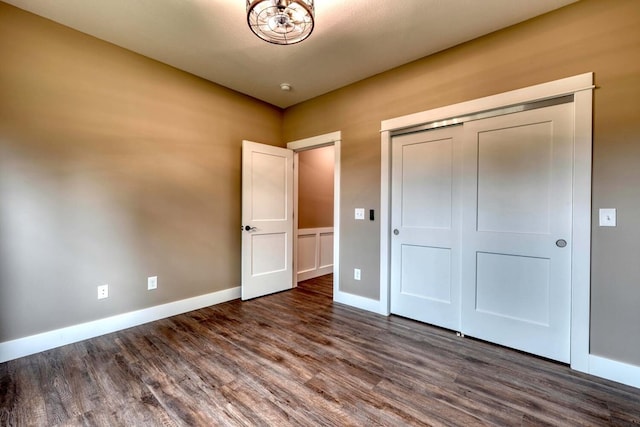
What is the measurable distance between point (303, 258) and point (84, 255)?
8.93 feet

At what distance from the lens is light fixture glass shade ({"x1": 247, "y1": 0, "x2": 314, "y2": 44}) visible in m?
1.63

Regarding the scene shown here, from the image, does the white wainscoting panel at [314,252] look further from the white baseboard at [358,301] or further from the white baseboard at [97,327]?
the white baseboard at [97,327]

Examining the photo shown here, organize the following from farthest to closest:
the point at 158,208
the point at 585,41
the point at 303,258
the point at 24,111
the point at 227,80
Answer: the point at 303,258 < the point at 227,80 < the point at 158,208 < the point at 24,111 < the point at 585,41

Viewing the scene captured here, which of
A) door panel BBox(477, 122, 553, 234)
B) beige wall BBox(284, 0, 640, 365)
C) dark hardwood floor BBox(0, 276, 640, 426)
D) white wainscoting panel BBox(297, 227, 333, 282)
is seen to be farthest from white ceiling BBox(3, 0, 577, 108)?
dark hardwood floor BBox(0, 276, 640, 426)

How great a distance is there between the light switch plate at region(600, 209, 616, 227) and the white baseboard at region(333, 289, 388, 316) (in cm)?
193

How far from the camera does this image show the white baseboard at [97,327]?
6.81ft

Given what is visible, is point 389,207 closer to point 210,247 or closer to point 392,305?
point 392,305

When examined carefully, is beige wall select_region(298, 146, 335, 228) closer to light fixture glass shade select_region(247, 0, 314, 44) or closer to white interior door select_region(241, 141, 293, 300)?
white interior door select_region(241, 141, 293, 300)

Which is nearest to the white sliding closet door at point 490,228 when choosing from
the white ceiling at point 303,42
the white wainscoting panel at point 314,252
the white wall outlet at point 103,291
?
the white ceiling at point 303,42

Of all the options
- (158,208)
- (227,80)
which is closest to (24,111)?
(158,208)

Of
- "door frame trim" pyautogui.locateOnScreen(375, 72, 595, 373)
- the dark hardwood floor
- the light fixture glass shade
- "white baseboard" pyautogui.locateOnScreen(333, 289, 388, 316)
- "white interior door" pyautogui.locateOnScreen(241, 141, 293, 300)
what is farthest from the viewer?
"white interior door" pyautogui.locateOnScreen(241, 141, 293, 300)

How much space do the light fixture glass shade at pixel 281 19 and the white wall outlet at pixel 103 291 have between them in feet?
8.23

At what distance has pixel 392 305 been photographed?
2957 millimetres

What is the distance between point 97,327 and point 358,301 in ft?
8.32
